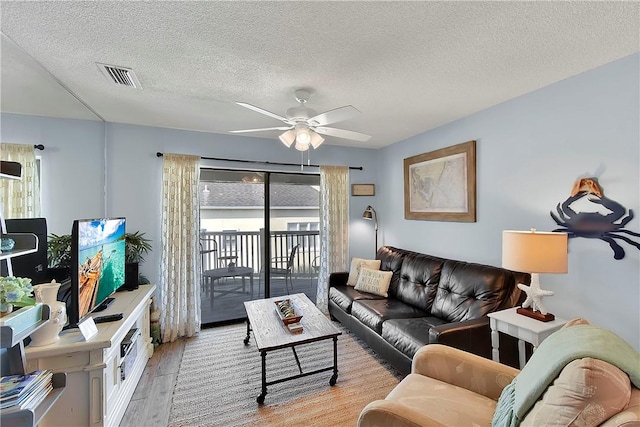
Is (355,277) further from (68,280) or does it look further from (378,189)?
(68,280)

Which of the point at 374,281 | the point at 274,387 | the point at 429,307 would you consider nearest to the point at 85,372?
the point at 274,387

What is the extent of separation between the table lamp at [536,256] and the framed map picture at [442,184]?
38.4 inches

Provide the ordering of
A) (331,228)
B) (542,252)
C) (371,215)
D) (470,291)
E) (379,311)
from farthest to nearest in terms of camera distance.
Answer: (371,215)
(331,228)
(379,311)
(470,291)
(542,252)

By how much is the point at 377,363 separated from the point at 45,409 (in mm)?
2333

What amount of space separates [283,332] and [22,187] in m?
1.96

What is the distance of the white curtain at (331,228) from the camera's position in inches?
159

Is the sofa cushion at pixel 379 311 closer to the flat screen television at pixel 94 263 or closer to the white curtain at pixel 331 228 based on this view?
the white curtain at pixel 331 228

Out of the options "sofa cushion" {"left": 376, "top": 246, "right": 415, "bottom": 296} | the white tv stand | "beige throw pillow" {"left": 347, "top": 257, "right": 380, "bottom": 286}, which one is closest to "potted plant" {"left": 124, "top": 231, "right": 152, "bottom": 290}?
the white tv stand

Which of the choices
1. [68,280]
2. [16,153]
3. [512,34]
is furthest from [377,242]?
[16,153]

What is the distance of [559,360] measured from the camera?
100 centimetres

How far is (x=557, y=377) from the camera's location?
98 centimetres

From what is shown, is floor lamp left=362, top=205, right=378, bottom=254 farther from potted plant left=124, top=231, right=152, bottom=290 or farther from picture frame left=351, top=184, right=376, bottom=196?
potted plant left=124, top=231, right=152, bottom=290

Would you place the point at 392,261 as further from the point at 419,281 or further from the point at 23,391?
the point at 23,391

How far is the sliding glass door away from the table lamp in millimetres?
2673
